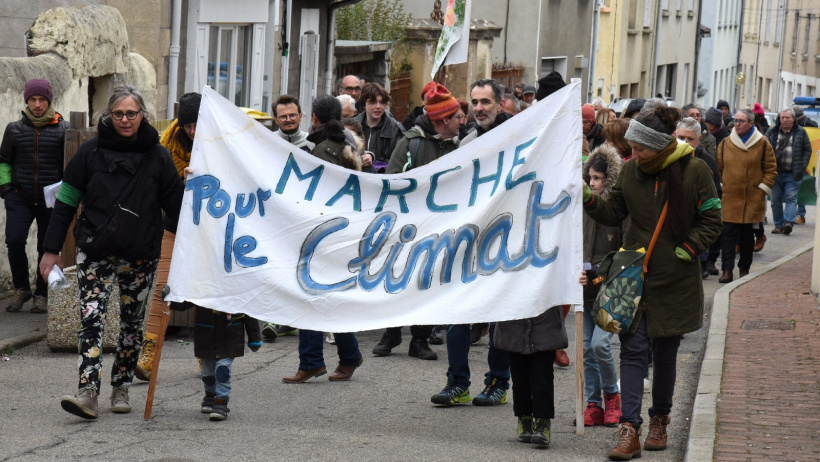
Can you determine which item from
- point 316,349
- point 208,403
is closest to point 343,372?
point 316,349

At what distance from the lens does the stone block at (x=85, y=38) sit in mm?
12344

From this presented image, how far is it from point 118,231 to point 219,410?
115cm

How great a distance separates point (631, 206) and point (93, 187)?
2.94m

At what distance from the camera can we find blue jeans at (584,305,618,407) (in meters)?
7.31

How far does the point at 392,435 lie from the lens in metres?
6.96

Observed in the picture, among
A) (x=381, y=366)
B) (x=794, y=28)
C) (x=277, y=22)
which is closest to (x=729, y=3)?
(x=794, y=28)

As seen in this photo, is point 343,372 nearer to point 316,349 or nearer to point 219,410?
point 316,349

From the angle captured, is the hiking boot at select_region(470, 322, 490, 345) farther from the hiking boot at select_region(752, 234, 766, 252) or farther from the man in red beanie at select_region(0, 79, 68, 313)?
the hiking boot at select_region(752, 234, 766, 252)

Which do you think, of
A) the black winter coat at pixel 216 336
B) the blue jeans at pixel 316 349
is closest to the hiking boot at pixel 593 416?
the blue jeans at pixel 316 349

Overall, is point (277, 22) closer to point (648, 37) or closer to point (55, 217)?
point (55, 217)

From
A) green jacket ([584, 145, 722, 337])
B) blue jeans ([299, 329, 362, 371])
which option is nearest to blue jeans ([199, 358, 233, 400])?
blue jeans ([299, 329, 362, 371])

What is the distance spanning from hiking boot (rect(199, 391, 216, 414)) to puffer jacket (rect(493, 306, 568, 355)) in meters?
1.67

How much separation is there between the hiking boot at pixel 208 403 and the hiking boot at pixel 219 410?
6cm

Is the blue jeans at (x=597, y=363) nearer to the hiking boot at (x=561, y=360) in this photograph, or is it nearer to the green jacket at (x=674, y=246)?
the green jacket at (x=674, y=246)
